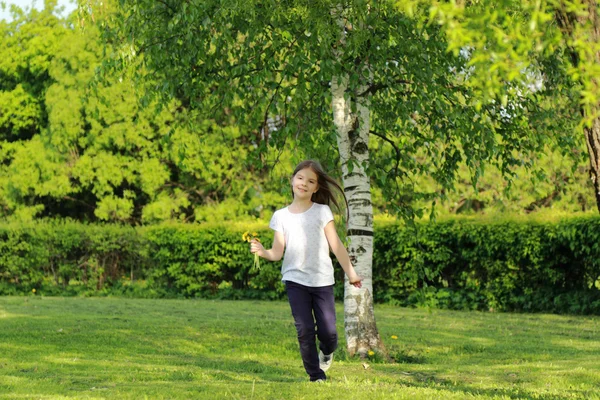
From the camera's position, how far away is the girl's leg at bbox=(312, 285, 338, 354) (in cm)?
712

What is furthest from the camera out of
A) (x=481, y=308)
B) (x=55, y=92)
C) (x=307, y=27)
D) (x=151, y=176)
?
(x=55, y=92)

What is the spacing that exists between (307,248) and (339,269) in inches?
545

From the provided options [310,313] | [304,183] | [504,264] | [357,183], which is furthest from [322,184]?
[504,264]

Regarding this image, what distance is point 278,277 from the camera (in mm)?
21875

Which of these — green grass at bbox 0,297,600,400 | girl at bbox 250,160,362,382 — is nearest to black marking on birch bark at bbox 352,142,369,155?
green grass at bbox 0,297,600,400

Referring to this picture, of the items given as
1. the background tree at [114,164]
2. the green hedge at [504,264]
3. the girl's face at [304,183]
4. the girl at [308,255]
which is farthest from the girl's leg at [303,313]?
the background tree at [114,164]

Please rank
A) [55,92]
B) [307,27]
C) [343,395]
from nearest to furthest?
[343,395] → [307,27] → [55,92]

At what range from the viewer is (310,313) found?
23.5 feet

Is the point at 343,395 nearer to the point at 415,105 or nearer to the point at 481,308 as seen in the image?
the point at 415,105

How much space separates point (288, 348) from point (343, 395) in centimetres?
540

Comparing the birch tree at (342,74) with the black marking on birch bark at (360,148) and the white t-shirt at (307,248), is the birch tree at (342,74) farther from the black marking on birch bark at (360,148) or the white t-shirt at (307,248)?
the white t-shirt at (307,248)

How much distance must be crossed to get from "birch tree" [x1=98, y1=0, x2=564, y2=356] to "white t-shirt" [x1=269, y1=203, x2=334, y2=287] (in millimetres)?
2107

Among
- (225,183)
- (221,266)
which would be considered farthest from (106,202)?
(221,266)

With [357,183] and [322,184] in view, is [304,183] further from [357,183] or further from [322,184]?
[357,183]
